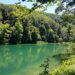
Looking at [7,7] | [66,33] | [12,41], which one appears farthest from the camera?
[66,33]

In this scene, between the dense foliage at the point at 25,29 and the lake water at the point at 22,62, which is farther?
the dense foliage at the point at 25,29

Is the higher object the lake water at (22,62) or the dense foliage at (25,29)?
the dense foliage at (25,29)

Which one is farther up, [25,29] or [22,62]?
[25,29]

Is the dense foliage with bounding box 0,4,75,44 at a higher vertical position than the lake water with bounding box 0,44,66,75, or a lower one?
higher

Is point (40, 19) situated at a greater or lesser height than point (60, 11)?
greater

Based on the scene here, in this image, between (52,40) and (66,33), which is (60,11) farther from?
(66,33)

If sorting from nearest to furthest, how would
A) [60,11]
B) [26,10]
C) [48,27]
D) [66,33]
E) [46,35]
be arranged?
[26,10]
[60,11]
[46,35]
[48,27]
[66,33]

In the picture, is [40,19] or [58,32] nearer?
[40,19]

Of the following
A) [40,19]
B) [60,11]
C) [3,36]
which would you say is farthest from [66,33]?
[60,11]

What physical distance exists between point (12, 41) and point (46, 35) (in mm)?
22208

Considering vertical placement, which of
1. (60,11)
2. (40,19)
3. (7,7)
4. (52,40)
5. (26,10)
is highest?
(7,7)

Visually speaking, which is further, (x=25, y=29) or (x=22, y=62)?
(x=25, y=29)

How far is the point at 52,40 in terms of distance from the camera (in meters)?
61.5

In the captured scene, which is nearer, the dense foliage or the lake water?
the lake water
